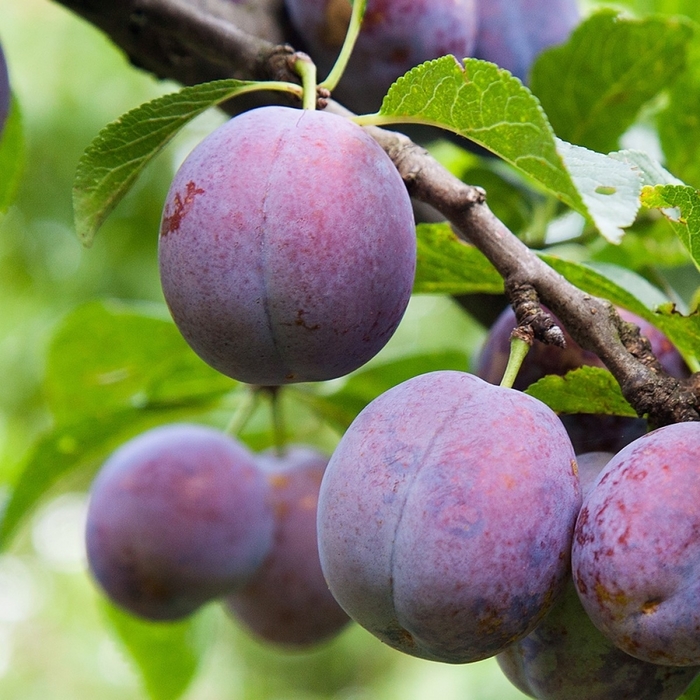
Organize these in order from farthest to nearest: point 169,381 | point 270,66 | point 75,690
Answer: point 75,690, point 169,381, point 270,66

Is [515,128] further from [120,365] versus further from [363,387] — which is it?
[120,365]

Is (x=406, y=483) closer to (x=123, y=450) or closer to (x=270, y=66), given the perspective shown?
(x=270, y=66)

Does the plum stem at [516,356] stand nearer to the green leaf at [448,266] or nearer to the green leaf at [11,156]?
the green leaf at [448,266]

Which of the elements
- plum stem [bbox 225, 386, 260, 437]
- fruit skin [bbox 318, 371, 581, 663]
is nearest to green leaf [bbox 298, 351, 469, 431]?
plum stem [bbox 225, 386, 260, 437]

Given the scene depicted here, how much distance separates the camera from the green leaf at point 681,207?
1.65ft

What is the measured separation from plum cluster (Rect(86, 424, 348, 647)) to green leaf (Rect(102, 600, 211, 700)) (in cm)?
20

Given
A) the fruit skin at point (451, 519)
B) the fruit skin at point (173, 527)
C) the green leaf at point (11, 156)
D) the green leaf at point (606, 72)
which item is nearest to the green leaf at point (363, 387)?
the fruit skin at point (173, 527)

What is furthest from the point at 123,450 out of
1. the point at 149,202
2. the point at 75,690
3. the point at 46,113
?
the point at 75,690

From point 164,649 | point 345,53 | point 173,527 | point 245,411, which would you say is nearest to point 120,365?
point 245,411

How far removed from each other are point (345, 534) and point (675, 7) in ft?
3.28

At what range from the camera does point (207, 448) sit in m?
0.95

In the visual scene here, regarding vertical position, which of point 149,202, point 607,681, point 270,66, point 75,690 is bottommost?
point 75,690

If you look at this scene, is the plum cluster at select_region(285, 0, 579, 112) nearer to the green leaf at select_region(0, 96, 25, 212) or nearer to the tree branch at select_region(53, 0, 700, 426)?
the tree branch at select_region(53, 0, 700, 426)

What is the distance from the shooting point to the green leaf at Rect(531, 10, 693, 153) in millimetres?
900
